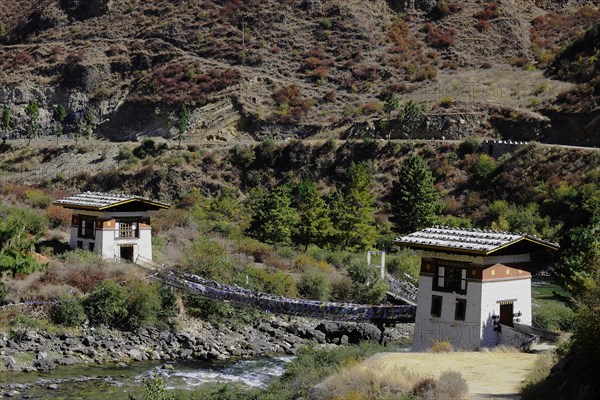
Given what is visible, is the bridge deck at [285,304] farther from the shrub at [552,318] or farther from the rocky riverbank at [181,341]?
the shrub at [552,318]

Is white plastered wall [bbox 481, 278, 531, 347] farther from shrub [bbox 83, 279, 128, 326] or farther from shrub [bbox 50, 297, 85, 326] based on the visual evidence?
shrub [bbox 50, 297, 85, 326]

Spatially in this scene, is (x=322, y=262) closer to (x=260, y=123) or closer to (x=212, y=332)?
(x=212, y=332)

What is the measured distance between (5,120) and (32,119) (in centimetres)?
258

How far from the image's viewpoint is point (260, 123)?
90688mm

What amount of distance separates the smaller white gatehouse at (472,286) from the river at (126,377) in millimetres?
6570

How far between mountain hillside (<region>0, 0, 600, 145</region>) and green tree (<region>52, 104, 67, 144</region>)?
3.63ft

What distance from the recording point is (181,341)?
39250 millimetres

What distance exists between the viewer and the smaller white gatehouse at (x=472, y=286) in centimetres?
2864

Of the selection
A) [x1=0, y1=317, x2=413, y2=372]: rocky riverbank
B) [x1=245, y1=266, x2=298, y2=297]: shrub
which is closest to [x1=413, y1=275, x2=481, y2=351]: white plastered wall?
[x1=0, y1=317, x2=413, y2=372]: rocky riverbank

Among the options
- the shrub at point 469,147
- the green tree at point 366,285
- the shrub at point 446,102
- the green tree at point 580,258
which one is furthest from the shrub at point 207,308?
the shrub at point 446,102

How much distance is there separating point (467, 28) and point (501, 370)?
8148 centimetres

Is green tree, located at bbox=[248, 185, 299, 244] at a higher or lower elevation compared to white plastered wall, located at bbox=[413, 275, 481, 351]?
higher

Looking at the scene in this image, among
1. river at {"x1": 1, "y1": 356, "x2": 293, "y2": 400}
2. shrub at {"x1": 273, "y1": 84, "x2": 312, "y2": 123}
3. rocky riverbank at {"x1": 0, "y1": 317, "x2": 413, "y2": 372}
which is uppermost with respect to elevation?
shrub at {"x1": 273, "y1": 84, "x2": 312, "y2": 123}

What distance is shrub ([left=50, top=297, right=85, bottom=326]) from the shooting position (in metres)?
38.4
